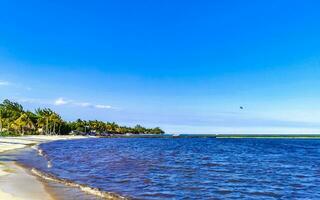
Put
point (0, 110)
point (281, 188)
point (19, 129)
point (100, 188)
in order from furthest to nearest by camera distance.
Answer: point (19, 129) < point (0, 110) < point (281, 188) < point (100, 188)

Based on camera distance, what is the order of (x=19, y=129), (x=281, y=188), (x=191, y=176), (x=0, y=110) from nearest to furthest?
(x=281, y=188)
(x=191, y=176)
(x=0, y=110)
(x=19, y=129)

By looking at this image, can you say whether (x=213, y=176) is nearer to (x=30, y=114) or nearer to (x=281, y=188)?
(x=281, y=188)

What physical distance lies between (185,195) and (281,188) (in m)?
7.80

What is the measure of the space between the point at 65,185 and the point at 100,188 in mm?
2382

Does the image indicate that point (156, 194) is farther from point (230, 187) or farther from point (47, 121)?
point (47, 121)

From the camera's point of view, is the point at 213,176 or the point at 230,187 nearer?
the point at 230,187

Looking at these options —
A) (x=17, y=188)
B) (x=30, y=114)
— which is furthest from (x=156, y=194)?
(x=30, y=114)

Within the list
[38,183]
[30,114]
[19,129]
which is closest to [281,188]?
[38,183]

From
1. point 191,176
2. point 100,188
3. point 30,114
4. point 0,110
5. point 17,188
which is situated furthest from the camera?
point 30,114

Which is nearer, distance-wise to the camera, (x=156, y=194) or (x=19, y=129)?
(x=156, y=194)

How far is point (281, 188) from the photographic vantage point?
84.3 feet

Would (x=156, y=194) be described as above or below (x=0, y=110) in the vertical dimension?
below

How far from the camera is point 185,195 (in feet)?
72.3

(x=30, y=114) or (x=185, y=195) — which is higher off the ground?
(x=30, y=114)
